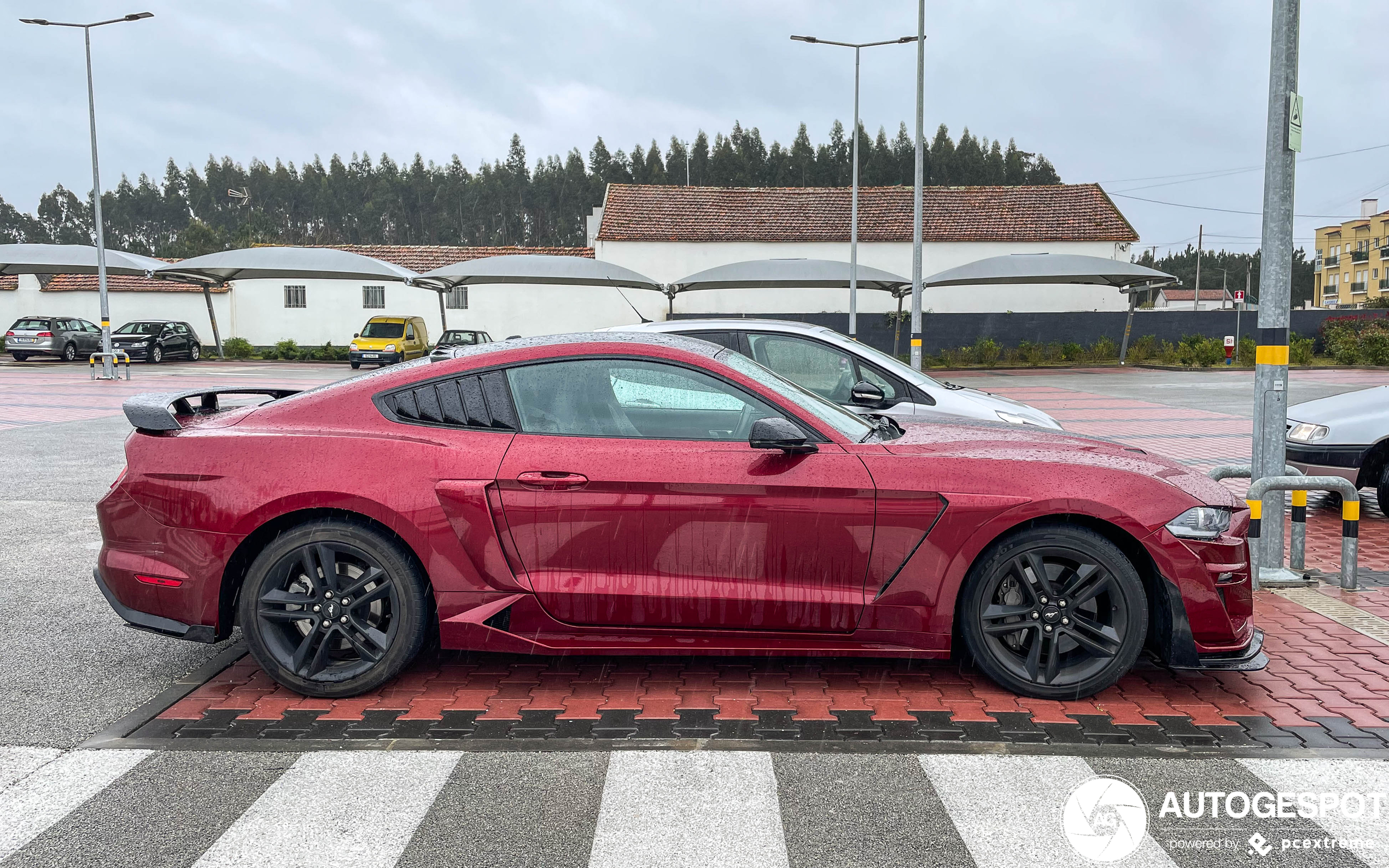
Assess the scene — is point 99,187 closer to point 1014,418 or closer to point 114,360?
point 114,360

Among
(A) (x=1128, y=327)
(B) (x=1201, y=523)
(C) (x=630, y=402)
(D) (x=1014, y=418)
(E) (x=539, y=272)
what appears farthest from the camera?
(A) (x=1128, y=327)

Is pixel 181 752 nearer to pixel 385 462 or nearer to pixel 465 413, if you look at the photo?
pixel 385 462

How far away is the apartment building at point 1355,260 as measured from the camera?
8500 cm

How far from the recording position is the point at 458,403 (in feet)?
13.5

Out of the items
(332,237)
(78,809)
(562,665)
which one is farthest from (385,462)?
(332,237)

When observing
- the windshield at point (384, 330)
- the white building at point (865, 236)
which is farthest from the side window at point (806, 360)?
the white building at point (865, 236)

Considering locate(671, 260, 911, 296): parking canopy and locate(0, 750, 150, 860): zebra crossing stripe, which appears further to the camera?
locate(671, 260, 911, 296): parking canopy

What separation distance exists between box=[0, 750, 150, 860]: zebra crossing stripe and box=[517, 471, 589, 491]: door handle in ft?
5.18

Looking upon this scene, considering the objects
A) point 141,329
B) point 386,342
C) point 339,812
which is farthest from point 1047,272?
point 339,812

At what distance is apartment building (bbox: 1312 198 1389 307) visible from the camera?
85.0 metres

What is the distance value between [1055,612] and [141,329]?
37329 millimetres

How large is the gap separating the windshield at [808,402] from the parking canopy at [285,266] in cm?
2809

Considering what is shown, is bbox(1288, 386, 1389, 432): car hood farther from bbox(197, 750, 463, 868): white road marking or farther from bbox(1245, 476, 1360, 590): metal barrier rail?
bbox(197, 750, 463, 868): white road marking

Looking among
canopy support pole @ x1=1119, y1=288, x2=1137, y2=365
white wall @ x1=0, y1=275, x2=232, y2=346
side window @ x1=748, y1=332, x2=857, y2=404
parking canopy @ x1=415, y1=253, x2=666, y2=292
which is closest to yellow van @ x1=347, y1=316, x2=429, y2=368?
parking canopy @ x1=415, y1=253, x2=666, y2=292
